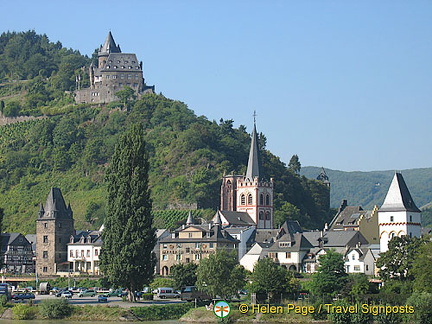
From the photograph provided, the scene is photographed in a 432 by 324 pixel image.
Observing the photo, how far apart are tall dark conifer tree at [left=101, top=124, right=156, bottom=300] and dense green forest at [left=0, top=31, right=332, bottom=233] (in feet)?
181

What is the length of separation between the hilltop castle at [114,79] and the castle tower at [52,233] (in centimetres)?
7263

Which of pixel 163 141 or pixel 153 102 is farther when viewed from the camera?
pixel 153 102

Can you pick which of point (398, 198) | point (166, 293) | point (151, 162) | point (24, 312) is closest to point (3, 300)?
point (24, 312)

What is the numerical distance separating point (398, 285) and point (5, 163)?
114594 millimetres

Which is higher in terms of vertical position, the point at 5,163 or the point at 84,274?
the point at 5,163

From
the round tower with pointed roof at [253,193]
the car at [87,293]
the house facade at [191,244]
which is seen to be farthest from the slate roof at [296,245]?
the round tower with pointed roof at [253,193]

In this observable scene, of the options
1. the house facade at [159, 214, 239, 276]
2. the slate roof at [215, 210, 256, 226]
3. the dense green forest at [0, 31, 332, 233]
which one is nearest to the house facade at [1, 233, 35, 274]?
the dense green forest at [0, 31, 332, 233]

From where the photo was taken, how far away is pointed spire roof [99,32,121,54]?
195375 millimetres

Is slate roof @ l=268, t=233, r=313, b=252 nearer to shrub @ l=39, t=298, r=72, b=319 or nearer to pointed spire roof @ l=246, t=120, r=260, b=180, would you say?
pointed spire roof @ l=246, t=120, r=260, b=180

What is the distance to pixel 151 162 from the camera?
159625 mm

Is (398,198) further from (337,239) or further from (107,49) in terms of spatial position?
(107,49)

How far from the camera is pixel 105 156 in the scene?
550ft

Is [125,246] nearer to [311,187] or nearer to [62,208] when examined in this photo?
[62,208]

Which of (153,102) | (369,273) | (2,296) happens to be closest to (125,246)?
(2,296)
